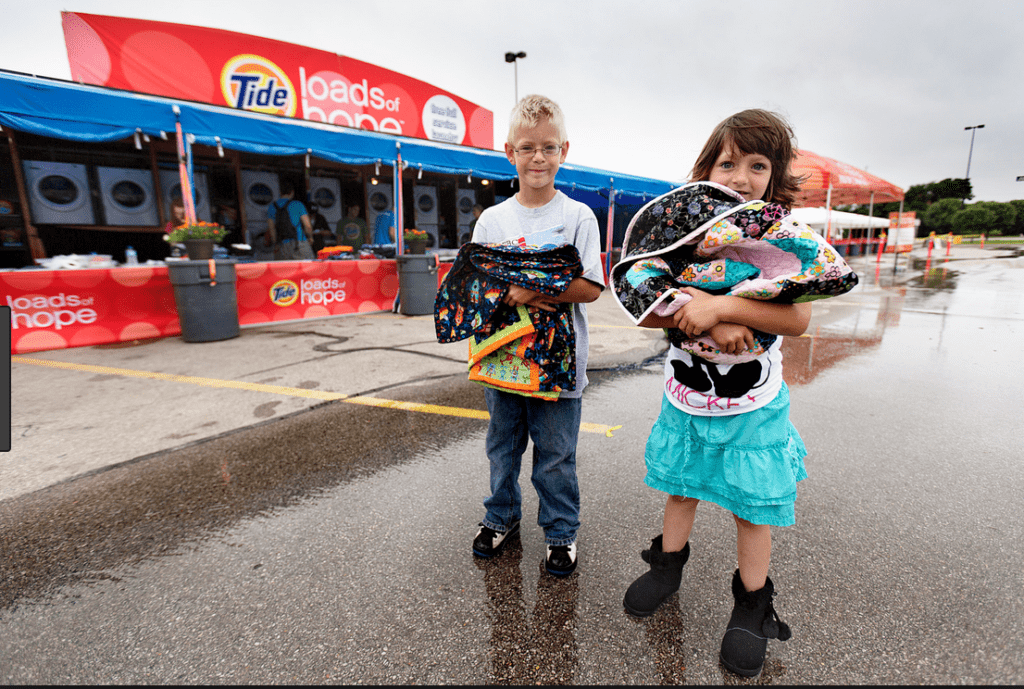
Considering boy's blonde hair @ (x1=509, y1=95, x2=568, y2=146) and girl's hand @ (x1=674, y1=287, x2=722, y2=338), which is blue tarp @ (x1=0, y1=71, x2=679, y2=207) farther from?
girl's hand @ (x1=674, y1=287, x2=722, y2=338)

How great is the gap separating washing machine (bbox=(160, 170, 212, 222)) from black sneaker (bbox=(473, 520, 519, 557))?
10724 millimetres

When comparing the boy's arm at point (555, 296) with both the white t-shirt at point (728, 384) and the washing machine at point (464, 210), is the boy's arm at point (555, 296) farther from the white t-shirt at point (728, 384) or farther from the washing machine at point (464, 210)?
the washing machine at point (464, 210)

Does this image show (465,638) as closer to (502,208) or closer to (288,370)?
(502,208)

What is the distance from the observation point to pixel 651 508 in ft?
8.22

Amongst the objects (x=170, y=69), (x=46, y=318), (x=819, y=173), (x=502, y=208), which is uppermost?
(x=170, y=69)

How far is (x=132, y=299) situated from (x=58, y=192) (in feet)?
16.3

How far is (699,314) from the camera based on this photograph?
133 centimetres

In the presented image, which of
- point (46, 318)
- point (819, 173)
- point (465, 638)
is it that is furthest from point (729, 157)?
point (819, 173)

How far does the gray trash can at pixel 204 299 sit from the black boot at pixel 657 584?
6.41m

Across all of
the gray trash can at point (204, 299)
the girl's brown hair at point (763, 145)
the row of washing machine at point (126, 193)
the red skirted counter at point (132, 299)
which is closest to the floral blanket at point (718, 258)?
the girl's brown hair at point (763, 145)

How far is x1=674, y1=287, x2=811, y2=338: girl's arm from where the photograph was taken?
133 centimetres

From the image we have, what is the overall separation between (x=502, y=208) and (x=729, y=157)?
835 mm

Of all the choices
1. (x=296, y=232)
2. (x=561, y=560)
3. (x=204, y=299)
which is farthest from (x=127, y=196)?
(x=561, y=560)

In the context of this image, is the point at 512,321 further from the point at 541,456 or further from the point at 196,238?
the point at 196,238
